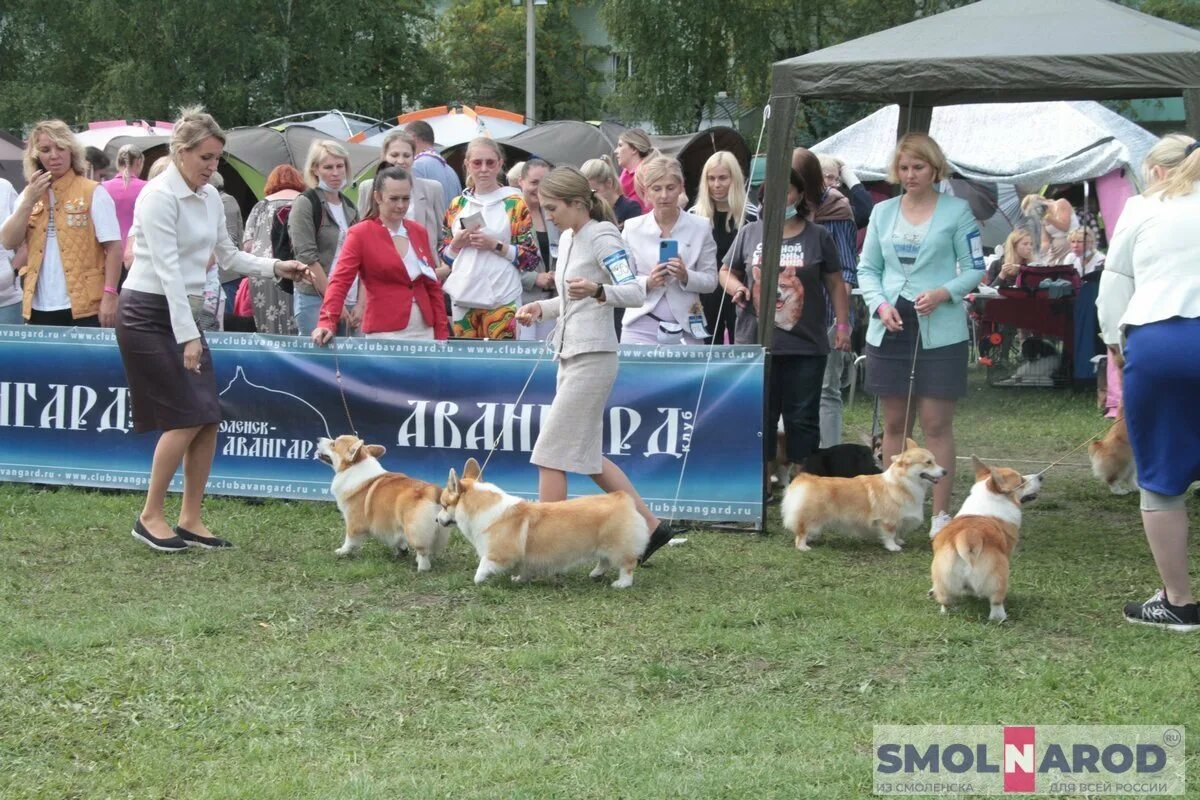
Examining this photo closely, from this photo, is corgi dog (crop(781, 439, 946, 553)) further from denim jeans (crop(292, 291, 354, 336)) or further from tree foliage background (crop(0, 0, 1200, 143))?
tree foliage background (crop(0, 0, 1200, 143))

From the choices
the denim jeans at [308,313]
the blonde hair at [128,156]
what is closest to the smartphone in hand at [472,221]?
the denim jeans at [308,313]

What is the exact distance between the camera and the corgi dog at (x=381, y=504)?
5.66 meters

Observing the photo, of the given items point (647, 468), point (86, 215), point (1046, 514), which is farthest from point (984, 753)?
point (86, 215)

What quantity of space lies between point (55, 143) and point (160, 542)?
2.45m

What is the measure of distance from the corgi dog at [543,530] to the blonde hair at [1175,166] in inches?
92.0

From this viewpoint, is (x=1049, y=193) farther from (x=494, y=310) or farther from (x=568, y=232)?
(x=568, y=232)

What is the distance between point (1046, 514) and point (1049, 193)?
374 inches

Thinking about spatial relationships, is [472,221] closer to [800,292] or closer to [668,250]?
[668,250]

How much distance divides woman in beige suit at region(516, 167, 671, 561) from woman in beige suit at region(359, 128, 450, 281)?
7.09ft

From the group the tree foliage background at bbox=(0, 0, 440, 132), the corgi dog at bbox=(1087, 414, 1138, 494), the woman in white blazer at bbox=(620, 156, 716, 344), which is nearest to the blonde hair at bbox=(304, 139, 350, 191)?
the woman in white blazer at bbox=(620, 156, 716, 344)

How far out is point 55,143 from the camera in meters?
7.05

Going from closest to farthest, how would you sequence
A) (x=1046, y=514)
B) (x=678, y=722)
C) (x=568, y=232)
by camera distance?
(x=678, y=722) < (x=568, y=232) < (x=1046, y=514)

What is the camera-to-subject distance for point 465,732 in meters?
3.78

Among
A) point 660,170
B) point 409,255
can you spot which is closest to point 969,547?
point 660,170
